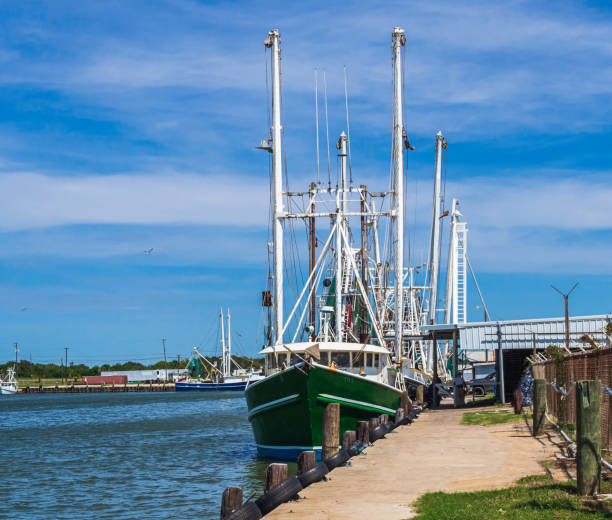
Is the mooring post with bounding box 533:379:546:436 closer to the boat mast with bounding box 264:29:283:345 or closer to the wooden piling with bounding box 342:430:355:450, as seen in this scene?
the wooden piling with bounding box 342:430:355:450

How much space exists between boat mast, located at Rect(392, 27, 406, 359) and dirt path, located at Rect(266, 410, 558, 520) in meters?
12.5

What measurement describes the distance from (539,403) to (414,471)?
5.82 m

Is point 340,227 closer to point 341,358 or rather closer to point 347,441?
point 341,358

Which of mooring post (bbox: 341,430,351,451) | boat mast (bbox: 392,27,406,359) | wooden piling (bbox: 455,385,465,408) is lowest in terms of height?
wooden piling (bbox: 455,385,465,408)

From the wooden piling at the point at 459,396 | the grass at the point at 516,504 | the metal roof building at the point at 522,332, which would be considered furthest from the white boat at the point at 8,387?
the grass at the point at 516,504

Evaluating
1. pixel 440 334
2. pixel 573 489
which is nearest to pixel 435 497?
pixel 573 489

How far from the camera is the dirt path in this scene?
12.1 meters

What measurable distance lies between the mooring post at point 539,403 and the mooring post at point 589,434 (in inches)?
350

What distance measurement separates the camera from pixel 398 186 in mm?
36656

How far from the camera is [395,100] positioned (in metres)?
38.8

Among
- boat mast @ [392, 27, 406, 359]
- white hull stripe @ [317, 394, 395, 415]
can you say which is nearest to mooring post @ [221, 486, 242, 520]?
white hull stripe @ [317, 394, 395, 415]

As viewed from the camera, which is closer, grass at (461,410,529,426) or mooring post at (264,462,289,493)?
mooring post at (264,462,289,493)

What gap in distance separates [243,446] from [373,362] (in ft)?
38.9

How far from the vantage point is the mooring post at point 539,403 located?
1964cm
